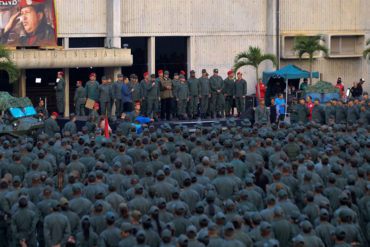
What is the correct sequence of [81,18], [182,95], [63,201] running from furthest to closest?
[81,18], [182,95], [63,201]

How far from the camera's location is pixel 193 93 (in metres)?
28.1

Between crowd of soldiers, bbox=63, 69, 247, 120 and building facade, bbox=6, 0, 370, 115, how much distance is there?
13.6 feet

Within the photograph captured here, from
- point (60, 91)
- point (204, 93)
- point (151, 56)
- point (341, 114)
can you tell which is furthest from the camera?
point (151, 56)

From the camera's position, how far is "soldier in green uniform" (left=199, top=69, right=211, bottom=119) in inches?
1109

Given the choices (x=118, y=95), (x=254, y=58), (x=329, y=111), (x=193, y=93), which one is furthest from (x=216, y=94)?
(x=254, y=58)

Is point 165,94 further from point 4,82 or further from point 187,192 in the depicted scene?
point 187,192

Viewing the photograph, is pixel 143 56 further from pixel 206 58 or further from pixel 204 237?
pixel 204 237

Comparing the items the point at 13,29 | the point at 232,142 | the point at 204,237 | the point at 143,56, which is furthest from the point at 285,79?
the point at 204,237

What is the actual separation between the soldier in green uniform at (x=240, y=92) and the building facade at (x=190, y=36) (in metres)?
5.65

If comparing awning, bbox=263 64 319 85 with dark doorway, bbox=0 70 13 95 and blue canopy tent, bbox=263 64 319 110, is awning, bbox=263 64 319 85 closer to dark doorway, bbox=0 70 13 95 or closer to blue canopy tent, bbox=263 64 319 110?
blue canopy tent, bbox=263 64 319 110

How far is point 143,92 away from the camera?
27.7 m

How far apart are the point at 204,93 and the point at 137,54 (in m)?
7.38

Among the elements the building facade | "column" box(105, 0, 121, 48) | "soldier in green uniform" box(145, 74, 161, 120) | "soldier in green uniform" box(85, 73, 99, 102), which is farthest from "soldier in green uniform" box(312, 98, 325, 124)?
"column" box(105, 0, 121, 48)

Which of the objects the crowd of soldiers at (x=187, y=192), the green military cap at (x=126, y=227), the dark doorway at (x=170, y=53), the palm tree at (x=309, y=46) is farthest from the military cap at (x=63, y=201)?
the palm tree at (x=309, y=46)
